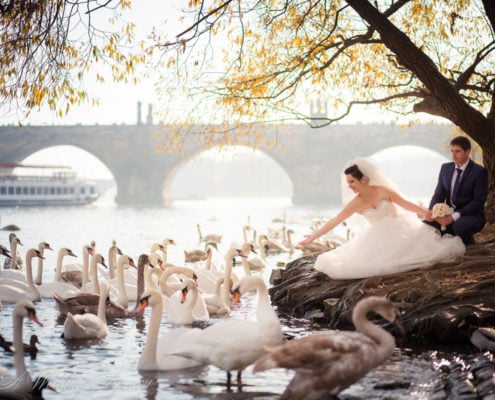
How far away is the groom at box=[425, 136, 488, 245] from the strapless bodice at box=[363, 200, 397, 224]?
1.51 feet

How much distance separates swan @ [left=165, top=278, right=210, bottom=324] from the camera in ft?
26.4

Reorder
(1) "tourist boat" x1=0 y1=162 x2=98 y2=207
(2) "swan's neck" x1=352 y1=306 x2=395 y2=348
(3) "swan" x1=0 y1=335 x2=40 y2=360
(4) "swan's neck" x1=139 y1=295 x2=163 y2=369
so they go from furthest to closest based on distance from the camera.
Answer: (1) "tourist boat" x1=0 y1=162 x2=98 y2=207 → (3) "swan" x1=0 y1=335 x2=40 y2=360 → (4) "swan's neck" x1=139 y1=295 x2=163 y2=369 → (2) "swan's neck" x1=352 y1=306 x2=395 y2=348

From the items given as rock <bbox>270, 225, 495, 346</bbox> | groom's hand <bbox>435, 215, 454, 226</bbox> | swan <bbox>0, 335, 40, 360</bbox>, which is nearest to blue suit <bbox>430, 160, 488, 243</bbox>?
groom's hand <bbox>435, 215, 454, 226</bbox>

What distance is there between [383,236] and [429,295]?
40.9 inches

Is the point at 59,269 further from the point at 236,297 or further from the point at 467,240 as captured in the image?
the point at 236,297

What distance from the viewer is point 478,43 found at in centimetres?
1220

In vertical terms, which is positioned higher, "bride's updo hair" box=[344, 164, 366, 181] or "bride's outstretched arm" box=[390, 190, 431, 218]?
"bride's updo hair" box=[344, 164, 366, 181]

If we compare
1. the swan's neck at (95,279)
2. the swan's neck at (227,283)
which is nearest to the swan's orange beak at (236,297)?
the swan's neck at (227,283)

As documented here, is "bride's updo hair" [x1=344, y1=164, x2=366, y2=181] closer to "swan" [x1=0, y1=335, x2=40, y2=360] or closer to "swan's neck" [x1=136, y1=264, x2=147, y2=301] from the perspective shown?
"swan's neck" [x1=136, y1=264, x2=147, y2=301]

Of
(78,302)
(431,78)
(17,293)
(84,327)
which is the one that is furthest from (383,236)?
(17,293)

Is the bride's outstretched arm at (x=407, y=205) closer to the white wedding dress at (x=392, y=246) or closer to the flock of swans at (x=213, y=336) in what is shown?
the white wedding dress at (x=392, y=246)

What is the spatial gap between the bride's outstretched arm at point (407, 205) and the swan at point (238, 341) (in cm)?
256

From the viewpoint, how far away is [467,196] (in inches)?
303

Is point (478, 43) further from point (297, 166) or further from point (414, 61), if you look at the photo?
point (297, 166)
